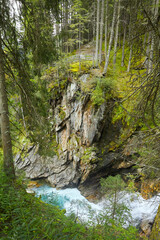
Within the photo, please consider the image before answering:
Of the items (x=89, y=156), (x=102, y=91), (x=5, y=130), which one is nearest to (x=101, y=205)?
(x=89, y=156)

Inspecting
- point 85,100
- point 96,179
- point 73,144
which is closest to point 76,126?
point 73,144

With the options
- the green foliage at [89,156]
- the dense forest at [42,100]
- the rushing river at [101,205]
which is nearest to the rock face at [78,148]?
the green foliage at [89,156]

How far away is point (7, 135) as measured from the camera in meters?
3.40

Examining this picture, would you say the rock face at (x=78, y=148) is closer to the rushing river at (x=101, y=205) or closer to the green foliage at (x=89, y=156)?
the green foliage at (x=89, y=156)

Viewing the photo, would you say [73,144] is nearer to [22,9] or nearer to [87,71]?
[87,71]

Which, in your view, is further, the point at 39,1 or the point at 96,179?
the point at 96,179

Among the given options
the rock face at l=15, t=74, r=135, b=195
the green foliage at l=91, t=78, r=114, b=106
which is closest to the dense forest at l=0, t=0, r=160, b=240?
the rock face at l=15, t=74, r=135, b=195

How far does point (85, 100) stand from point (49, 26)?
7.40 meters

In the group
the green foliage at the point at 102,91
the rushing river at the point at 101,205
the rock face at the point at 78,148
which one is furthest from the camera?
the rock face at the point at 78,148

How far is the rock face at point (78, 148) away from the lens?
10203 millimetres

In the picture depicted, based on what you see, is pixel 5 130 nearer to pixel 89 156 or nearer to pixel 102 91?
pixel 89 156

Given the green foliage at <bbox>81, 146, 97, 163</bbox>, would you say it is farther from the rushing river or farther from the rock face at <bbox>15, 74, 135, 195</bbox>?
the rushing river

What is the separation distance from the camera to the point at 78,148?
10859mm

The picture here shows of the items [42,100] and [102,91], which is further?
[102,91]
